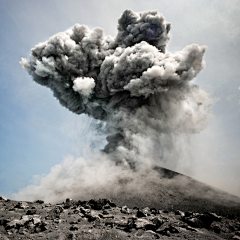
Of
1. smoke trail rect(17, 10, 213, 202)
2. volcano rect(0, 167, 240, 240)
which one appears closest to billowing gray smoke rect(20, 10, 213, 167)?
smoke trail rect(17, 10, 213, 202)

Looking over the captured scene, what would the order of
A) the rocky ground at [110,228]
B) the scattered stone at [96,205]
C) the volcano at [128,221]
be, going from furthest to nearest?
the scattered stone at [96,205] → the volcano at [128,221] → the rocky ground at [110,228]

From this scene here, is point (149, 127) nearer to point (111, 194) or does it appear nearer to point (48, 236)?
point (111, 194)

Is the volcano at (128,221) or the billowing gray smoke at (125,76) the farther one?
the billowing gray smoke at (125,76)

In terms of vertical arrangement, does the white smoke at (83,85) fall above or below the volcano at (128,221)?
above

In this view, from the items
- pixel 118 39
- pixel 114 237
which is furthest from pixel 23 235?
pixel 118 39

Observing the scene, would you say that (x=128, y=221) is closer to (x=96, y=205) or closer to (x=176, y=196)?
(x=96, y=205)

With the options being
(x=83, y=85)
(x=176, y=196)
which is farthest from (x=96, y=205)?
(x=83, y=85)

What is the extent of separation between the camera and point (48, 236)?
567 centimetres

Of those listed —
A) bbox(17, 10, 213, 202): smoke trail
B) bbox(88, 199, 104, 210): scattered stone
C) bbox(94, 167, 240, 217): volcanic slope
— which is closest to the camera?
bbox(88, 199, 104, 210): scattered stone

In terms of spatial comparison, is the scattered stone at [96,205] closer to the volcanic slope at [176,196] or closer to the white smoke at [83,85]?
the volcanic slope at [176,196]

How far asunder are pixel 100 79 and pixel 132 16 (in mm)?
12891

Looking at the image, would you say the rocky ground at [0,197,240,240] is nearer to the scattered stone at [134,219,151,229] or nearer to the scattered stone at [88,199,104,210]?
the scattered stone at [134,219,151,229]

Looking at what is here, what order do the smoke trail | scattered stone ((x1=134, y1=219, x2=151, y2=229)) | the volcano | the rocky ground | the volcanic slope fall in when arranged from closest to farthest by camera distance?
the rocky ground → the volcano → scattered stone ((x1=134, y1=219, x2=151, y2=229)) → the volcanic slope → the smoke trail

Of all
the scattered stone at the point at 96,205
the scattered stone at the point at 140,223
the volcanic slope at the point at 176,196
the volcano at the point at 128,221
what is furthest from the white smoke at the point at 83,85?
the scattered stone at the point at 140,223
